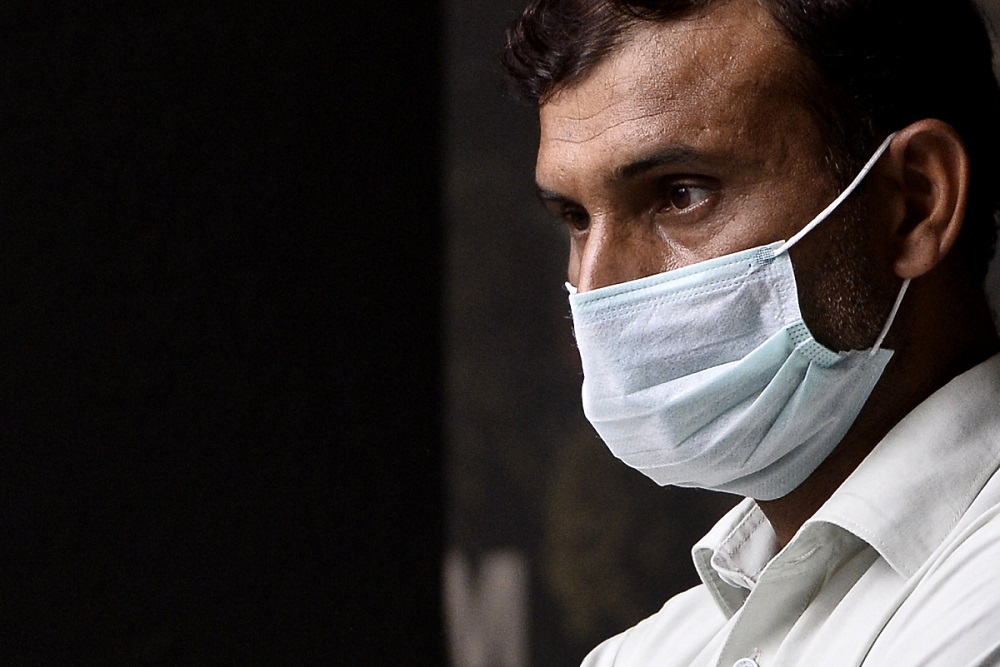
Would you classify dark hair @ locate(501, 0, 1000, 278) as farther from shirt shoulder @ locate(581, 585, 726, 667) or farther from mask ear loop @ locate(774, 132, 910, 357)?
shirt shoulder @ locate(581, 585, 726, 667)

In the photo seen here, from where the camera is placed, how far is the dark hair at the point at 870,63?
131 centimetres

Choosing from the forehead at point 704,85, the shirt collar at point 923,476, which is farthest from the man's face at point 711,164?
the shirt collar at point 923,476

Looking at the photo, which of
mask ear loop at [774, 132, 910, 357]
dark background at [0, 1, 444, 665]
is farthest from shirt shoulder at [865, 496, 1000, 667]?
dark background at [0, 1, 444, 665]

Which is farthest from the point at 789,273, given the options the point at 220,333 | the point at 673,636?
the point at 220,333

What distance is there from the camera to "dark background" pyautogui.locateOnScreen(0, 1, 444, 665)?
5.89 ft

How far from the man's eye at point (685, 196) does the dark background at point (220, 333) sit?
2.82ft

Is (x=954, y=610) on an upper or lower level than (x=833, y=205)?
lower

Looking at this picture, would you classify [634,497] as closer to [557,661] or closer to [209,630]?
[557,661]

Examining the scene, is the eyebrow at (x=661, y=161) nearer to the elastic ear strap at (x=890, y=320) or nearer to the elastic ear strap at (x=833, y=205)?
the elastic ear strap at (x=833, y=205)

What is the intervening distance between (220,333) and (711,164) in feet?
3.05

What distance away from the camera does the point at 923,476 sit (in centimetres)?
123

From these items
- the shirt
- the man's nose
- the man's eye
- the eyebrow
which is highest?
the eyebrow

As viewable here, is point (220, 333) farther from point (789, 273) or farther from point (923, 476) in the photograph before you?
point (923, 476)

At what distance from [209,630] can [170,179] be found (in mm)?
668
